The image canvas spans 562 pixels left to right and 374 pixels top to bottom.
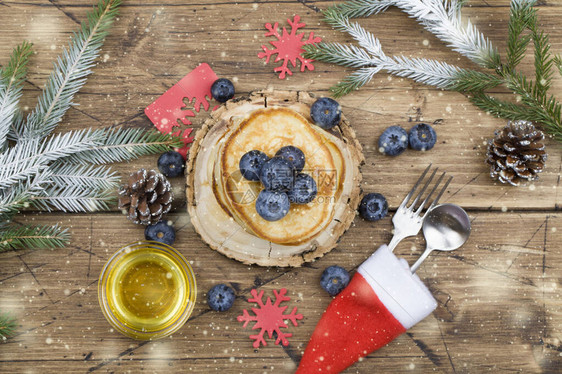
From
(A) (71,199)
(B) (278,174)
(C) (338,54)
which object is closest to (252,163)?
(B) (278,174)

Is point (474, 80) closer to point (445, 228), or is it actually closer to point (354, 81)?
point (354, 81)

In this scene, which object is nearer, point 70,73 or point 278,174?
point 278,174

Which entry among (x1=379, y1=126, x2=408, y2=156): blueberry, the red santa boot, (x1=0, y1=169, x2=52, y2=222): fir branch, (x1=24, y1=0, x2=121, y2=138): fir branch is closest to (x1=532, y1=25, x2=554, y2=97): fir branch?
(x1=379, y1=126, x2=408, y2=156): blueberry

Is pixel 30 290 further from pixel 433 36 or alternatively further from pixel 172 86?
pixel 433 36

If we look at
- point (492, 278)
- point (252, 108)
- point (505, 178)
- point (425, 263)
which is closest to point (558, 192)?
point (505, 178)

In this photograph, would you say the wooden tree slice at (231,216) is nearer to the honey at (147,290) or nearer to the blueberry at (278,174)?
the honey at (147,290)
